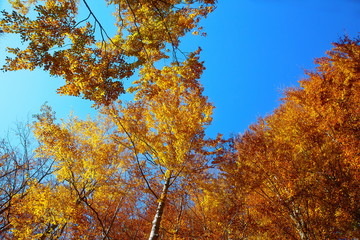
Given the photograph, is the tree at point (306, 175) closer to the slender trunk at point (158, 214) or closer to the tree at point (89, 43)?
the slender trunk at point (158, 214)

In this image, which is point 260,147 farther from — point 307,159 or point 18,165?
point 18,165

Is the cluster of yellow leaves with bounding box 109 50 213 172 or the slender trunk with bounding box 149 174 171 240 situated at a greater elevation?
the cluster of yellow leaves with bounding box 109 50 213 172

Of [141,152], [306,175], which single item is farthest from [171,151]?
[306,175]

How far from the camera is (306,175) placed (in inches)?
275

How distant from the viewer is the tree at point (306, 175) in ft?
20.5

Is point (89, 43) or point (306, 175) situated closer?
point (89, 43)

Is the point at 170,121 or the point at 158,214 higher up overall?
the point at 170,121

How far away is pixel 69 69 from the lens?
3.85 meters

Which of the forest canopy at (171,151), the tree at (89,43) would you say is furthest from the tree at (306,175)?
the tree at (89,43)

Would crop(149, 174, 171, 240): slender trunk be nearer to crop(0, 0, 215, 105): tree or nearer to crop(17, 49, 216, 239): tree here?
crop(17, 49, 216, 239): tree

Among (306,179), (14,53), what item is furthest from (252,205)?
(14,53)

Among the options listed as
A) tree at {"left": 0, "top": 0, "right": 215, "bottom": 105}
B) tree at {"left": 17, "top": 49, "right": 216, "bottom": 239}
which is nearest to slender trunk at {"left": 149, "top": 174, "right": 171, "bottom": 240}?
tree at {"left": 17, "top": 49, "right": 216, "bottom": 239}

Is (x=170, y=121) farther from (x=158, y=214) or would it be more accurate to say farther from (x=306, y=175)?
(x=306, y=175)

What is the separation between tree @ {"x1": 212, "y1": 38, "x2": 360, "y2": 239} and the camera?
625cm
